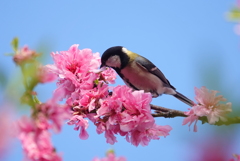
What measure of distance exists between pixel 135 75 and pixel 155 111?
42.1 inches

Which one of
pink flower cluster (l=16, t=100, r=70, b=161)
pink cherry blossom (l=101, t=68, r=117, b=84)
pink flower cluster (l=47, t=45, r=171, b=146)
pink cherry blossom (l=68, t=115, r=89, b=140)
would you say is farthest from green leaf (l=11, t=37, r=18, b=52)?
pink cherry blossom (l=101, t=68, r=117, b=84)

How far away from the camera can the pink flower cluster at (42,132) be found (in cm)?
75

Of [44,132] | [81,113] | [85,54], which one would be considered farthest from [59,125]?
[85,54]

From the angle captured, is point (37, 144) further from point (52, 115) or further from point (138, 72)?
point (138, 72)

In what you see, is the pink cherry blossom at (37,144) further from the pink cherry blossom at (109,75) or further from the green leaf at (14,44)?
the pink cherry blossom at (109,75)

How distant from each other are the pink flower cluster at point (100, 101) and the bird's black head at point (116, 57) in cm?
61

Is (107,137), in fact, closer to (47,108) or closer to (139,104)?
(139,104)

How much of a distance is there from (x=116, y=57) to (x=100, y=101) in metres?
1.20

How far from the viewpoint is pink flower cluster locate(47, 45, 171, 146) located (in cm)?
151

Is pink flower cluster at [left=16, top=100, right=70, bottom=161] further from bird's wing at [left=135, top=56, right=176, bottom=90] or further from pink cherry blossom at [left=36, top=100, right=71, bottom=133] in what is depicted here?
bird's wing at [left=135, top=56, right=176, bottom=90]

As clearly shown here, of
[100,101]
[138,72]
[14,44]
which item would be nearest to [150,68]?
[138,72]

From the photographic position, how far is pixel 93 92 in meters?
1.68

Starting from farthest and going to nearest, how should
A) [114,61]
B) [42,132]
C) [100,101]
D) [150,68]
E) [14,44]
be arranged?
1. [150,68]
2. [114,61]
3. [100,101]
4. [14,44]
5. [42,132]

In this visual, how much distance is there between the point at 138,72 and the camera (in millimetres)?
2785
